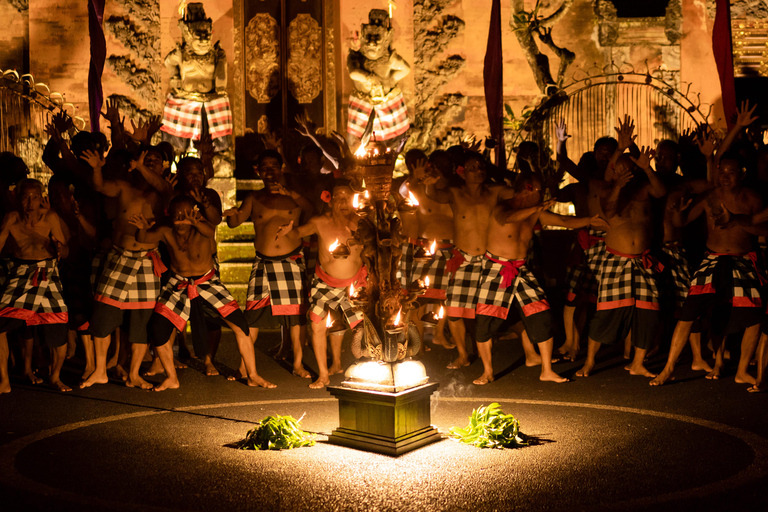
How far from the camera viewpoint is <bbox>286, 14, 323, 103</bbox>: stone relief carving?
12078 mm

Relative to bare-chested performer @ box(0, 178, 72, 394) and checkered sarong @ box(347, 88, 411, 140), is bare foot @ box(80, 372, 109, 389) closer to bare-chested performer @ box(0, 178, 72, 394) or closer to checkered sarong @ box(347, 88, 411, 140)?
bare-chested performer @ box(0, 178, 72, 394)

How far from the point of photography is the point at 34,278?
21.5ft

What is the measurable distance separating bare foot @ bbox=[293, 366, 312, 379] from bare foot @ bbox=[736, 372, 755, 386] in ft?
10.1

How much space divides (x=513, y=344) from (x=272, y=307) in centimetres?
248

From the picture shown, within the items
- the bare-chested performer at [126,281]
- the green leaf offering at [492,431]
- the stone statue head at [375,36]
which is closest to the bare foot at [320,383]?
the bare-chested performer at [126,281]

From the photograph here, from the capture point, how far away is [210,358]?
7215mm

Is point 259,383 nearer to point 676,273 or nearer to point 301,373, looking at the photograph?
point 301,373

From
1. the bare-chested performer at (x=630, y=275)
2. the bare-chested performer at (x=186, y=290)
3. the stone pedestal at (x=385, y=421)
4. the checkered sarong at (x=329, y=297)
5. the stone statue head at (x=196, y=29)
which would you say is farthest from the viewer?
the stone statue head at (x=196, y=29)

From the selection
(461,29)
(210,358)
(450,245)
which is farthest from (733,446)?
(461,29)

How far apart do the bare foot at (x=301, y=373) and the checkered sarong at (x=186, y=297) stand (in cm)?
76

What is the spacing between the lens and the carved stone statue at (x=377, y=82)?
36.8ft

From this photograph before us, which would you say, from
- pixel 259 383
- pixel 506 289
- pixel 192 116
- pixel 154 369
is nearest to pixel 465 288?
pixel 506 289

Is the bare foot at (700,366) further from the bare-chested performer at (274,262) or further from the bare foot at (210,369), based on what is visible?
the bare foot at (210,369)

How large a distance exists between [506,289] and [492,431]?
208cm
